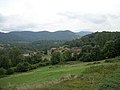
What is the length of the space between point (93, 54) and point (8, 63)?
2509cm

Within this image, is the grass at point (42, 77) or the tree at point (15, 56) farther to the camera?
the tree at point (15, 56)

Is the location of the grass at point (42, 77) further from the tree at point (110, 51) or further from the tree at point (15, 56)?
the tree at point (15, 56)

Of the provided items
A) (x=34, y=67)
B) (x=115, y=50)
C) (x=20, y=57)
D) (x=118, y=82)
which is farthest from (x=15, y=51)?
(x=118, y=82)

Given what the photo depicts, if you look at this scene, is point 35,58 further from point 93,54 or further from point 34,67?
point 93,54

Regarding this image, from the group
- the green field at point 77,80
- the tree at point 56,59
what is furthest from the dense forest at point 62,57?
the green field at point 77,80

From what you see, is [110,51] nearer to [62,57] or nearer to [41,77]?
[62,57]

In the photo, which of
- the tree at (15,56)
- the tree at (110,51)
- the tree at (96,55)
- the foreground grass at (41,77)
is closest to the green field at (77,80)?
the foreground grass at (41,77)

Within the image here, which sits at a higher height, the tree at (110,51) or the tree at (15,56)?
the tree at (110,51)

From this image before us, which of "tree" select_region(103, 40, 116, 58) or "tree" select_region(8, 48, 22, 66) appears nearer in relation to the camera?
"tree" select_region(103, 40, 116, 58)

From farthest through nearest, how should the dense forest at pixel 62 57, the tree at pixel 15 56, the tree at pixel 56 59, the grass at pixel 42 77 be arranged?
the tree at pixel 15 56 → the tree at pixel 56 59 → the dense forest at pixel 62 57 → the grass at pixel 42 77

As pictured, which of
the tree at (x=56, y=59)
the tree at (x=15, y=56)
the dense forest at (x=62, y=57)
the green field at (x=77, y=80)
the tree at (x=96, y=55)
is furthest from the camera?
the tree at (x=15, y=56)

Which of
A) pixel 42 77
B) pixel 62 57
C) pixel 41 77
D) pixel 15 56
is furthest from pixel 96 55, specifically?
pixel 42 77

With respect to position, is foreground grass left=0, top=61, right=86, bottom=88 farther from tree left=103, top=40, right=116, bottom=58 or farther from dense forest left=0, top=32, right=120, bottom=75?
tree left=103, top=40, right=116, bottom=58

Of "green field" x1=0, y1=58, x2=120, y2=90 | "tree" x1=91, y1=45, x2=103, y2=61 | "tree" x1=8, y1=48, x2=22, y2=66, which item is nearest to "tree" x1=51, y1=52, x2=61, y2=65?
"tree" x1=91, y1=45, x2=103, y2=61
